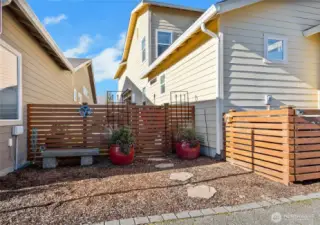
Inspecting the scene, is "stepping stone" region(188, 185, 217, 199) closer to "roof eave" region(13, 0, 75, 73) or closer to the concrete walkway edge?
the concrete walkway edge

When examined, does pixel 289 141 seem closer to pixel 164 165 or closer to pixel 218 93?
pixel 218 93

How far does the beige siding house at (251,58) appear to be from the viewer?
19.1ft

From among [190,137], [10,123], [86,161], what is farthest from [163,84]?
[10,123]

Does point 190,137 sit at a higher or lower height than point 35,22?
lower

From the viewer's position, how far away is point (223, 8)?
5.41 metres

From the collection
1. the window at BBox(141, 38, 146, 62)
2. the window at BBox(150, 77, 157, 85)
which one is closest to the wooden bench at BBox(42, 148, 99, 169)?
the window at BBox(150, 77, 157, 85)

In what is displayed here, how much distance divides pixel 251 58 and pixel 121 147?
13.6 ft

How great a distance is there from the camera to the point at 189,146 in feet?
20.3

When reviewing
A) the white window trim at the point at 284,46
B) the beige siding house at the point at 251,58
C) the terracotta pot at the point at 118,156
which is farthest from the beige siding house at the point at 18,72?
the white window trim at the point at 284,46

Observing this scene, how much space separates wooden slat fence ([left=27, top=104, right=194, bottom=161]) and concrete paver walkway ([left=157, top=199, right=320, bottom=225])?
13.3 ft

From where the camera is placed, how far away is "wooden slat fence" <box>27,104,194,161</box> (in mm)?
6055

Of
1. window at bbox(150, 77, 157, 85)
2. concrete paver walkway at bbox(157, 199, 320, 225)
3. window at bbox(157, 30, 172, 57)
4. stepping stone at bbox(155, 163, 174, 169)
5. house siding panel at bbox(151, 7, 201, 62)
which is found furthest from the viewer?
window at bbox(150, 77, 157, 85)

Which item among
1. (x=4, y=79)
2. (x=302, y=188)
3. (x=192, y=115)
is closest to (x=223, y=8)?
(x=192, y=115)

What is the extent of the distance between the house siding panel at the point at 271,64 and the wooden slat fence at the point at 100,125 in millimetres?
1919
